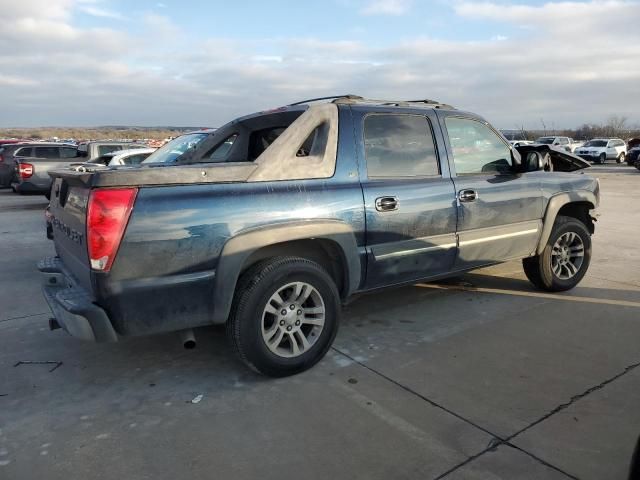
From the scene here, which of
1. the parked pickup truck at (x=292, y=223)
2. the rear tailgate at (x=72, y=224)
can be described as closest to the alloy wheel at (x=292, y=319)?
the parked pickup truck at (x=292, y=223)

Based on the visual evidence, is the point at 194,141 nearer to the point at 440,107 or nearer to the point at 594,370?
the point at 440,107

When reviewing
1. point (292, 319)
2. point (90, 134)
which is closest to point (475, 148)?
point (292, 319)

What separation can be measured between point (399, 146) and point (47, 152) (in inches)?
618

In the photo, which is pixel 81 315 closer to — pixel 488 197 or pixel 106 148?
pixel 488 197

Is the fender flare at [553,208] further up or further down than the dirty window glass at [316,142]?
further down

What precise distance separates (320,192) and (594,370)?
225cm

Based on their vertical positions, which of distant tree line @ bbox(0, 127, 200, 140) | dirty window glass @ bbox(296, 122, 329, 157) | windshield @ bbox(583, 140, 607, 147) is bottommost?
dirty window glass @ bbox(296, 122, 329, 157)

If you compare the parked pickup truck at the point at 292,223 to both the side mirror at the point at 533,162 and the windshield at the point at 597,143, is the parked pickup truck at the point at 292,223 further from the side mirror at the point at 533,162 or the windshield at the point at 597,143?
the windshield at the point at 597,143

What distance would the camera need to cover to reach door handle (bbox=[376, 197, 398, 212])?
12.2 ft

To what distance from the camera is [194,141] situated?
770 cm

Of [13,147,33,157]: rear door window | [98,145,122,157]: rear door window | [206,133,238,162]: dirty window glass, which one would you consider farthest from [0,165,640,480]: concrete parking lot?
[13,147,33,157]: rear door window

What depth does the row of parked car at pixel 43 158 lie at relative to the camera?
14.1 m

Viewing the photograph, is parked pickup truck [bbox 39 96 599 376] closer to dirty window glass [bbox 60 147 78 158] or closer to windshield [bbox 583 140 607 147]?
dirty window glass [bbox 60 147 78 158]

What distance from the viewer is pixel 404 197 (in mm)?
3869
